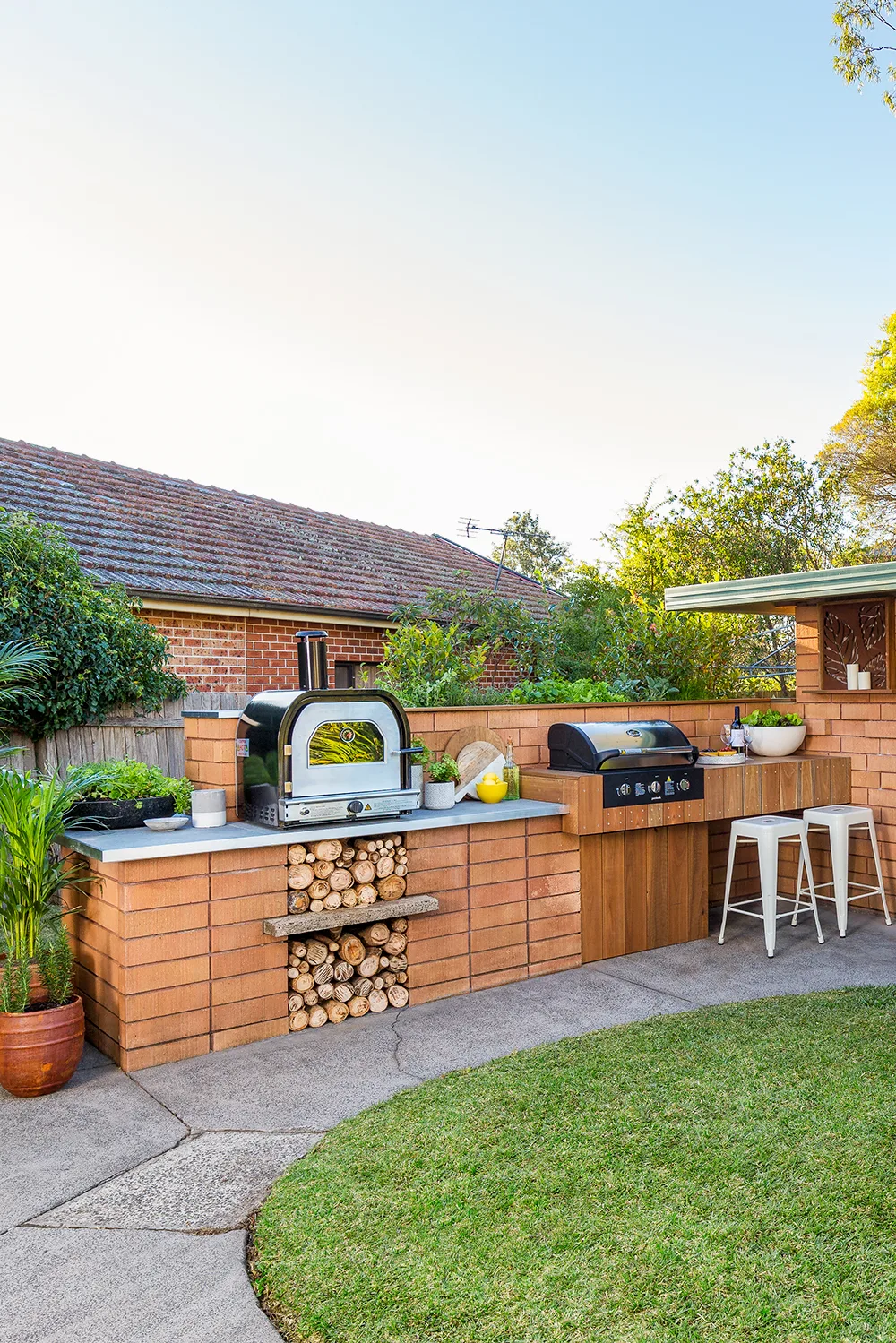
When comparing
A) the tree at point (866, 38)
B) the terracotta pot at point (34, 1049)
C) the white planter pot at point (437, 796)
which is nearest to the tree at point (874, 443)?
the tree at point (866, 38)

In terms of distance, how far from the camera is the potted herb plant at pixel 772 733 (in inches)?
239

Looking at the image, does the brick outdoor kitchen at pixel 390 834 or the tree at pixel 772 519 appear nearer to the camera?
the brick outdoor kitchen at pixel 390 834

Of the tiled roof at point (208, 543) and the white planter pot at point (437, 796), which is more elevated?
the tiled roof at point (208, 543)

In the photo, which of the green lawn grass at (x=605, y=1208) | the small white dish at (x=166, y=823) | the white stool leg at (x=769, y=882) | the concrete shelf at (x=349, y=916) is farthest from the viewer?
the white stool leg at (x=769, y=882)

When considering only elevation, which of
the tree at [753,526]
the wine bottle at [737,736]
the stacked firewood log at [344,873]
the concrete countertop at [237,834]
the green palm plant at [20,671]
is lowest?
the stacked firewood log at [344,873]

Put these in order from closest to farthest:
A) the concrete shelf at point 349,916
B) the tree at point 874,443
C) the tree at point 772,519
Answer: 1. the concrete shelf at point 349,916
2. the tree at point 772,519
3. the tree at point 874,443

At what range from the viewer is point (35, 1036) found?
10.2 feet

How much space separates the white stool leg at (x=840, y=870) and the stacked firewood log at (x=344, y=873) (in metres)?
2.85

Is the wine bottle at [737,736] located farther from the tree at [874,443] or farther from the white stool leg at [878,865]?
the tree at [874,443]

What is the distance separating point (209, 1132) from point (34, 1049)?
2.43 ft

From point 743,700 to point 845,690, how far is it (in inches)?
27.0

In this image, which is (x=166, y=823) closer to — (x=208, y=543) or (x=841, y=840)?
(x=841, y=840)

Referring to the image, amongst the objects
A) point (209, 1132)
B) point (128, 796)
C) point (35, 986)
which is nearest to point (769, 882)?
point (209, 1132)

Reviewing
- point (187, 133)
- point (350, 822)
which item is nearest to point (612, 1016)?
point (350, 822)
